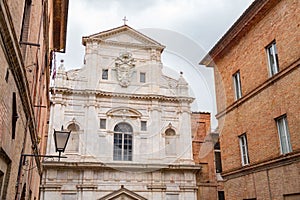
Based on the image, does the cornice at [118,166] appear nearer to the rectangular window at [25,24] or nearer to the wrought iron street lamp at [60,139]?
the wrought iron street lamp at [60,139]

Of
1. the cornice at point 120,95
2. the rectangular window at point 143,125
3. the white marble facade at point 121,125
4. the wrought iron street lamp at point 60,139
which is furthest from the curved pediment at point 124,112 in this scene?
the wrought iron street lamp at point 60,139

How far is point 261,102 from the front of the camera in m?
10.9

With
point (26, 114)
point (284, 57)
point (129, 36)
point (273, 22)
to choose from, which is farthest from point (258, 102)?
point (129, 36)

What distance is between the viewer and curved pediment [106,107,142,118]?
76.0 feet

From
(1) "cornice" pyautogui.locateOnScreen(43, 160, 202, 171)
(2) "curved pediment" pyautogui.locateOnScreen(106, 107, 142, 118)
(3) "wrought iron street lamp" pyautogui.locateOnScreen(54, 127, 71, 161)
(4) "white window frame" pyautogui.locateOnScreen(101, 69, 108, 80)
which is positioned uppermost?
(4) "white window frame" pyautogui.locateOnScreen(101, 69, 108, 80)

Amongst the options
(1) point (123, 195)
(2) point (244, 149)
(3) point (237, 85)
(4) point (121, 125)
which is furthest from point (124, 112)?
(2) point (244, 149)

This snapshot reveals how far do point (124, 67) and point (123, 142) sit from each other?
571 cm

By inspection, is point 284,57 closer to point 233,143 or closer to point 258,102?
point 258,102

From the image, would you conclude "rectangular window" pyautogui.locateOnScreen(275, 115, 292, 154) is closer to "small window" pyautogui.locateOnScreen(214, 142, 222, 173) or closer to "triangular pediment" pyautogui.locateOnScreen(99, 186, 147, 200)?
"triangular pediment" pyautogui.locateOnScreen(99, 186, 147, 200)

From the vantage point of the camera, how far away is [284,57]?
383 inches

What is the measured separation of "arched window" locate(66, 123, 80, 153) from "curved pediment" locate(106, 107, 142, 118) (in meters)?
2.47

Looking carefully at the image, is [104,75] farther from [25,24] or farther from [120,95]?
[25,24]

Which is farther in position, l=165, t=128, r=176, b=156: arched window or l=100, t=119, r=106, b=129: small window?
l=165, t=128, r=176, b=156: arched window

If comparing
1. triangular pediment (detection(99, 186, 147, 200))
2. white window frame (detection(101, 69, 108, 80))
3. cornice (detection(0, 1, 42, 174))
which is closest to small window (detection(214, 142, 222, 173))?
triangular pediment (detection(99, 186, 147, 200))
